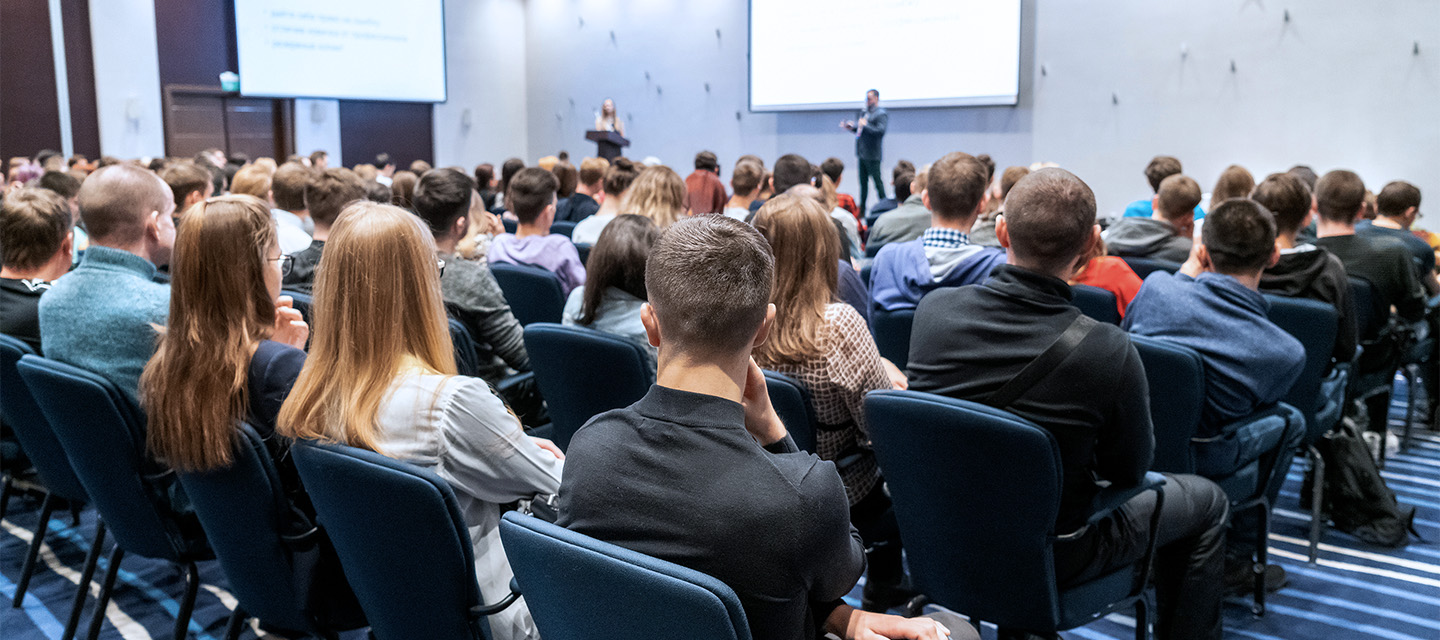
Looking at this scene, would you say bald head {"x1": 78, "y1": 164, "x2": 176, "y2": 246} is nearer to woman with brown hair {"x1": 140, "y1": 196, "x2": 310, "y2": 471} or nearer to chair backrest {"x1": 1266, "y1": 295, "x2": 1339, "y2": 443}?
woman with brown hair {"x1": 140, "y1": 196, "x2": 310, "y2": 471}

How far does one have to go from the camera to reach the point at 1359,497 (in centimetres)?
331

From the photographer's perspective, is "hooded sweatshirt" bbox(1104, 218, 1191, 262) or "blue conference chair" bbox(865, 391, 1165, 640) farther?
"hooded sweatshirt" bbox(1104, 218, 1191, 262)

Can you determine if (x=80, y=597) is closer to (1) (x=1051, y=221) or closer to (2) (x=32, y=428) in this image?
(2) (x=32, y=428)

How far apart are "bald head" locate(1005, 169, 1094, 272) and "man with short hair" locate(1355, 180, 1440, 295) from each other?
255 cm

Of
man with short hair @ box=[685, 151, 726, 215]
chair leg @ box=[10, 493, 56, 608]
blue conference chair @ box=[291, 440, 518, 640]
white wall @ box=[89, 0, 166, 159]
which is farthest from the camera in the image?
white wall @ box=[89, 0, 166, 159]

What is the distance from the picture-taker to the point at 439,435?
173cm

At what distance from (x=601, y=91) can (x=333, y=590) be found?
1322 cm

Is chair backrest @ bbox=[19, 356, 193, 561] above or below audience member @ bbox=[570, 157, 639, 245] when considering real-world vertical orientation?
below

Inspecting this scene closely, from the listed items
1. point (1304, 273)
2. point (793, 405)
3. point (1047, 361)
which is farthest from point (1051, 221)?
point (1304, 273)

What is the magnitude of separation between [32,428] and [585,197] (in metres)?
4.14

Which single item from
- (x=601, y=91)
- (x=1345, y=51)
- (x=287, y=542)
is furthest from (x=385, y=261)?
(x=601, y=91)

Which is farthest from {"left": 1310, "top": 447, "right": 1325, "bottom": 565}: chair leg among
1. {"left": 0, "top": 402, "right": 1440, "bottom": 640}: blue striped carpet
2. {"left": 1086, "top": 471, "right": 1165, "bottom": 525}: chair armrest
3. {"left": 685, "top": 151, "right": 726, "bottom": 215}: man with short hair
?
{"left": 685, "top": 151, "right": 726, "bottom": 215}: man with short hair

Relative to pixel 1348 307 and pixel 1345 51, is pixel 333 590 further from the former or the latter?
pixel 1345 51

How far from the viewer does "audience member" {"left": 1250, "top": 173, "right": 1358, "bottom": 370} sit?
10.3 ft
